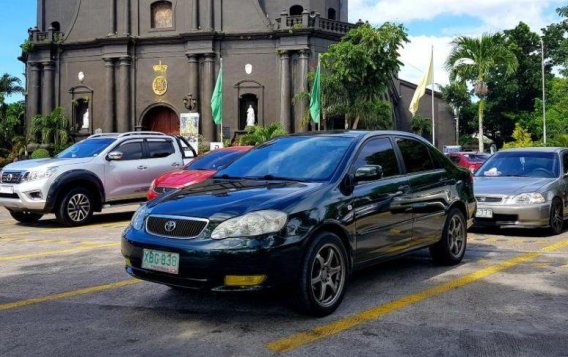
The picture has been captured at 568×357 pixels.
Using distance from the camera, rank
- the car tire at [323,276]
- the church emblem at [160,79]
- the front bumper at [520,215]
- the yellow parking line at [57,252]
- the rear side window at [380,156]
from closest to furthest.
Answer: the car tire at [323,276]
the rear side window at [380,156]
the yellow parking line at [57,252]
the front bumper at [520,215]
the church emblem at [160,79]

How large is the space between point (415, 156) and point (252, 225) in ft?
9.15

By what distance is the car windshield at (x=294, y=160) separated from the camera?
5.51 meters

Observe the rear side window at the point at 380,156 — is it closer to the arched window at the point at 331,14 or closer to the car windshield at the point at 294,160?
the car windshield at the point at 294,160

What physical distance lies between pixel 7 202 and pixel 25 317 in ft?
24.1

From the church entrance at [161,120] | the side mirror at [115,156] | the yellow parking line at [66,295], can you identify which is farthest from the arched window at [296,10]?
the yellow parking line at [66,295]

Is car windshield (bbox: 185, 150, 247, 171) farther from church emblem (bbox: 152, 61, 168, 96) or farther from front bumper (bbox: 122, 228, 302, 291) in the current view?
church emblem (bbox: 152, 61, 168, 96)

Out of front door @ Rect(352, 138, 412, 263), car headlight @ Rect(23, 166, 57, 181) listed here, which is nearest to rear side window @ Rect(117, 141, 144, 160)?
car headlight @ Rect(23, 166, 57, 181)

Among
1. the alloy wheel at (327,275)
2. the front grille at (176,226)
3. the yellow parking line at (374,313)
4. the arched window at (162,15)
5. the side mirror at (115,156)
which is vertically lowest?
the yellow parking line at (374,313)

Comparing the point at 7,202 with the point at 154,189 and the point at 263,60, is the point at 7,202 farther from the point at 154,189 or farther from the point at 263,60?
the point at 263,60

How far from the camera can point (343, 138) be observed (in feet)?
19.5

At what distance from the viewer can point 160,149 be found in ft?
44.0

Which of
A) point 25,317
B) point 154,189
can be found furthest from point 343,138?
point 154,189

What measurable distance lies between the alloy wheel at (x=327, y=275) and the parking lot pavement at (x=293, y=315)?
0.18 m

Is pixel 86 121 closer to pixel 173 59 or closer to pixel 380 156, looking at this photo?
pixel 173 59
